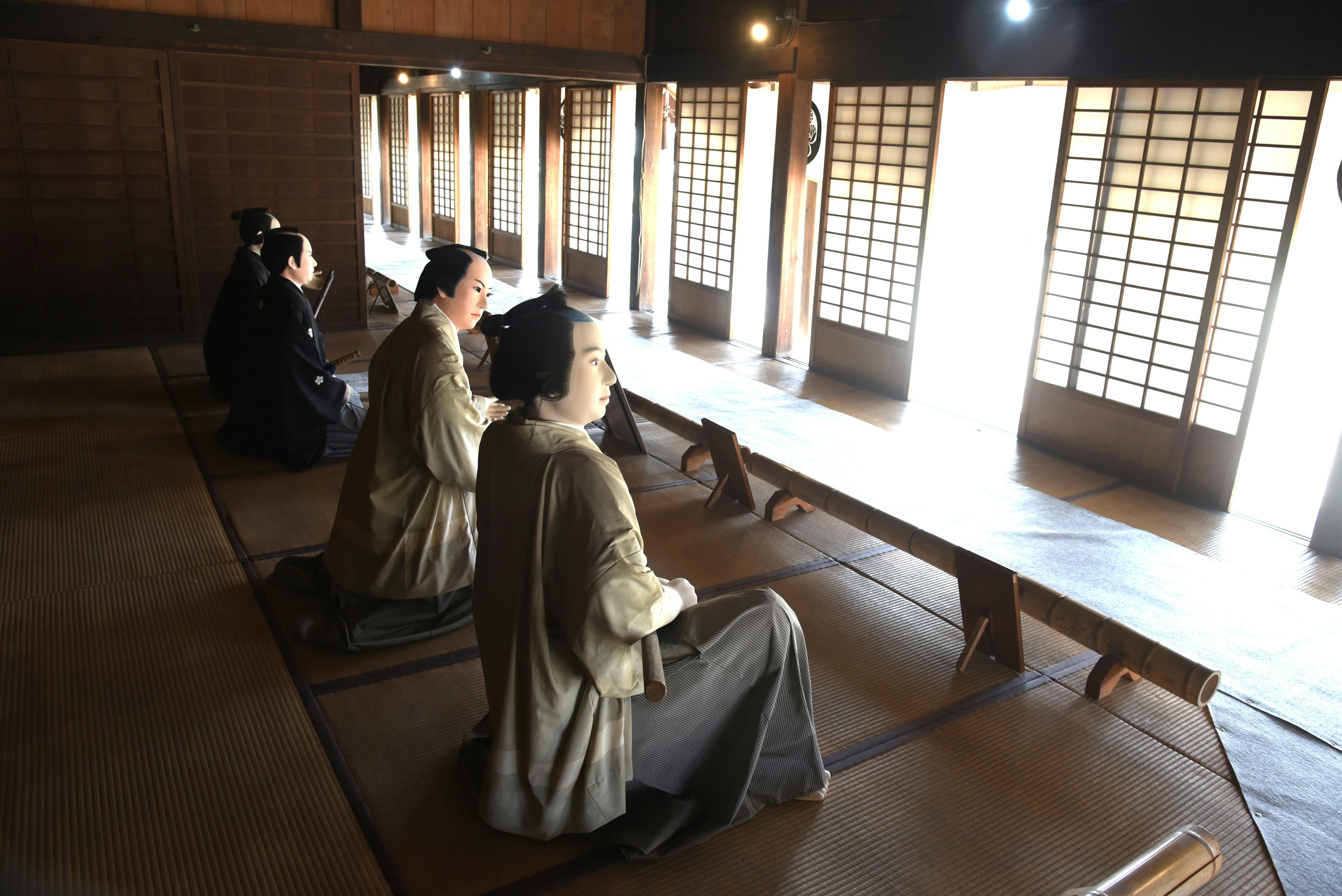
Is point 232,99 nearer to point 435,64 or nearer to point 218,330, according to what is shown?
point 435,64

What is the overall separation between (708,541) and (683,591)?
1.74 metres

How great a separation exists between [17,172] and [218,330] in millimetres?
2172

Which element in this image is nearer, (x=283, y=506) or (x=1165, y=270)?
(x=283, y=506)

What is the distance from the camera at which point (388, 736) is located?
7.70ft

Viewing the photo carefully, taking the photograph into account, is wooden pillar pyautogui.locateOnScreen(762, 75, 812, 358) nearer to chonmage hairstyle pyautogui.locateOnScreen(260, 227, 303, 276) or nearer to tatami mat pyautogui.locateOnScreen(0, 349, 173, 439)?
chonmage hairstyle pyautogui.locateOnScreen(260, 227, 303, 276)

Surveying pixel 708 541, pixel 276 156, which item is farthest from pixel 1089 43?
pixel 276 156

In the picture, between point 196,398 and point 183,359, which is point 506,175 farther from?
point 196,398

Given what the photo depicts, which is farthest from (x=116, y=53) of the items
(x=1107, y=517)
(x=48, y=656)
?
(x=1107, y=517)

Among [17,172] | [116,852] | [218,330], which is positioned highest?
[17,172]

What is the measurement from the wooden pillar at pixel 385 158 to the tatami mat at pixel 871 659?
13496mm

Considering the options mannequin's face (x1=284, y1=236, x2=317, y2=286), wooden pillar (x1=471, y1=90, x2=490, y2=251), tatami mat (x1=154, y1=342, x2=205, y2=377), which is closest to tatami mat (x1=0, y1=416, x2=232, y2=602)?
mannequin's face (x1=284, y1=236, x2=317, y2=286)

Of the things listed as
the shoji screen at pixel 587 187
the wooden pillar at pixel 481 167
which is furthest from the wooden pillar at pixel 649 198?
the wooden pillar at pixel 481 167

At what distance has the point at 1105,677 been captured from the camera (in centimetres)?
261

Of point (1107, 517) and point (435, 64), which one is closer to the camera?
point (1107, 517)
